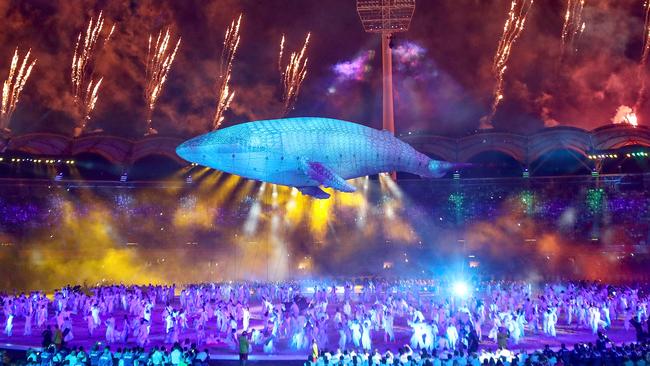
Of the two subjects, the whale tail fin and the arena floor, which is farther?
the arena floor

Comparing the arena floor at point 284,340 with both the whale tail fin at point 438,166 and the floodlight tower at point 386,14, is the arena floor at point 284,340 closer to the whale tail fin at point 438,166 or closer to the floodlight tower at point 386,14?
the whale tail fin at point 438,166

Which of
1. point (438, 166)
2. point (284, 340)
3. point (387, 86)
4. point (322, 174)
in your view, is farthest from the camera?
point (387, 86)

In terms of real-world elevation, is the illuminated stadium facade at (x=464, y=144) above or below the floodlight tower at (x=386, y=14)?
below

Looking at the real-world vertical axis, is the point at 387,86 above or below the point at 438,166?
above

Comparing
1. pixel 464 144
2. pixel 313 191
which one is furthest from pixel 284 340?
pixel 464 144

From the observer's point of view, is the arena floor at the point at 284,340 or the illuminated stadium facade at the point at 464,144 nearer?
the arena floor at the point at 284,340

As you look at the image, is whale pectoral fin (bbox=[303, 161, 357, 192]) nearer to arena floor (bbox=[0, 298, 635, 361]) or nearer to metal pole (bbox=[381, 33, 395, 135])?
arena floor (bbox=[0, 298, 635, 361])

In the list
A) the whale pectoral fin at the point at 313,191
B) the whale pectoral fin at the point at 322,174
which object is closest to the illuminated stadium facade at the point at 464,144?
the whale pectoral fin at the point at 313,191

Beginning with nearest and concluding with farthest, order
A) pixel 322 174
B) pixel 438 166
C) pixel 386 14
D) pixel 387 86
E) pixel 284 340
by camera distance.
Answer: pixel 322 174, pixel 438 166, pixel 284 340, pixel 386 14, pixel 387 86

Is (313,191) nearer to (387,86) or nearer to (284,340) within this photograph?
(284,340)

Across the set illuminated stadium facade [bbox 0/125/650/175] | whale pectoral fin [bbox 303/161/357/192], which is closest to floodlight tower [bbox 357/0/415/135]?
illuminated stadium facade [bbox 0/125/650/175]

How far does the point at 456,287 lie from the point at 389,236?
10949 mm

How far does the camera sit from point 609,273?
1443 inches

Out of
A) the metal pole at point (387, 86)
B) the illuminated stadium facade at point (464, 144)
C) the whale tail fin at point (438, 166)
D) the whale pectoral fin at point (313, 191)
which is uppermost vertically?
the metal pole at point (387, 86)
